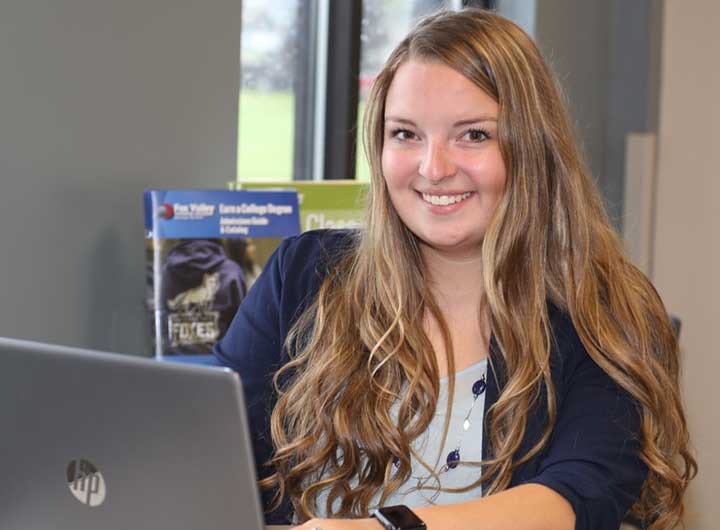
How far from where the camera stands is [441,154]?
1725 millimetres

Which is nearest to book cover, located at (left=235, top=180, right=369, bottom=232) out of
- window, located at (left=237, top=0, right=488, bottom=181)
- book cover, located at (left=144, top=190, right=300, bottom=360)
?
book cover, located at (left=144, top=190, right=300, bottom=360)

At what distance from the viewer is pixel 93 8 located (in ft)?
7.89

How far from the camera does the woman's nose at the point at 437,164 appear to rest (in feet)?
5.64

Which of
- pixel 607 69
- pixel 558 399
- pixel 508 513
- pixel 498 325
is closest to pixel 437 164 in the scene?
pixel 498 325

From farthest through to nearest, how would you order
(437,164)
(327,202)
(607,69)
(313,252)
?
1. (607,69)
2. (327,202)
3. (313,252)
4. (437,164)

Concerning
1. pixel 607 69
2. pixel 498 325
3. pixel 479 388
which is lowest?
pixel 479 388

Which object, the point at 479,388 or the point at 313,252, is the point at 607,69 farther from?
the point at 479,388

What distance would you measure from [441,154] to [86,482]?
32.5 inches

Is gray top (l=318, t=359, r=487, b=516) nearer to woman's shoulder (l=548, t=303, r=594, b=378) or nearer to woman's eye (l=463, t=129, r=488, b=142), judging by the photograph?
woman's shoulder (l=548, t=303, r=594, b=378)

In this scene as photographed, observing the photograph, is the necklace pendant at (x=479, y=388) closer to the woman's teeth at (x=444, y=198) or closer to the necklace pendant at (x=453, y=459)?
the necklace pendant at (x=453, y=459)

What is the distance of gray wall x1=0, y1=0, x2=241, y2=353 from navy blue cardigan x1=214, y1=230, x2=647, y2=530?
59cm

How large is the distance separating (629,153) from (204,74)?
5.62 ft

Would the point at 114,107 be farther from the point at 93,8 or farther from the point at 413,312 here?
the point at 413,312

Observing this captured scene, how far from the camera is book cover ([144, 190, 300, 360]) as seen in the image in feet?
7.78
